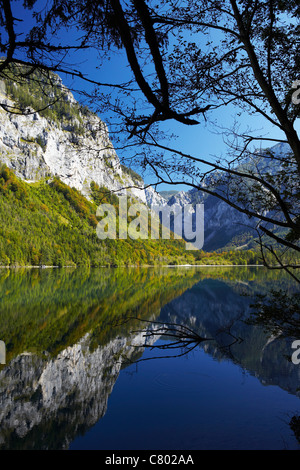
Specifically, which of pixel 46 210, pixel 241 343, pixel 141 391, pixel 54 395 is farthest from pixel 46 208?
pixel 141 391

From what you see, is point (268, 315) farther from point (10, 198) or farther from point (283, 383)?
point (10, 198)

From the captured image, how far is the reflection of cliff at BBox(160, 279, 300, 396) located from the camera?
8.71 meters

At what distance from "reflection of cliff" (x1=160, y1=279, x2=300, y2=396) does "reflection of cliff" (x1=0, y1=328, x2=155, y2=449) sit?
3479 mm

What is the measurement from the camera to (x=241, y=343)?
11.6m

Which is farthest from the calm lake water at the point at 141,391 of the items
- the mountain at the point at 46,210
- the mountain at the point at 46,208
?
the mountain at the point at 46,208

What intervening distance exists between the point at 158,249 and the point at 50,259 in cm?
6717

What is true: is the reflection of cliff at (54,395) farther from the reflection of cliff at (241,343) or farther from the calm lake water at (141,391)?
the reflection of cliff at (241,343)

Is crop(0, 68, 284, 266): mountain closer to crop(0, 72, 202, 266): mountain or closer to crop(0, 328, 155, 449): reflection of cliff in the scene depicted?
crop(0, 72, 202, 266): mountain

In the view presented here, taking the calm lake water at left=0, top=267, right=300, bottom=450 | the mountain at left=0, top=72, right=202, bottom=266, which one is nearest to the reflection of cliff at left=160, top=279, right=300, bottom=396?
the calm lake water at left=0, top=267, right=300, bottom=450

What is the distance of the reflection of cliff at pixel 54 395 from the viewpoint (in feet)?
19.3

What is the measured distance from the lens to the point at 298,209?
5625mm

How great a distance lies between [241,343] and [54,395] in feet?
23.4

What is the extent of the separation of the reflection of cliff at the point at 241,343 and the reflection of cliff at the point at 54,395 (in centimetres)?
348
